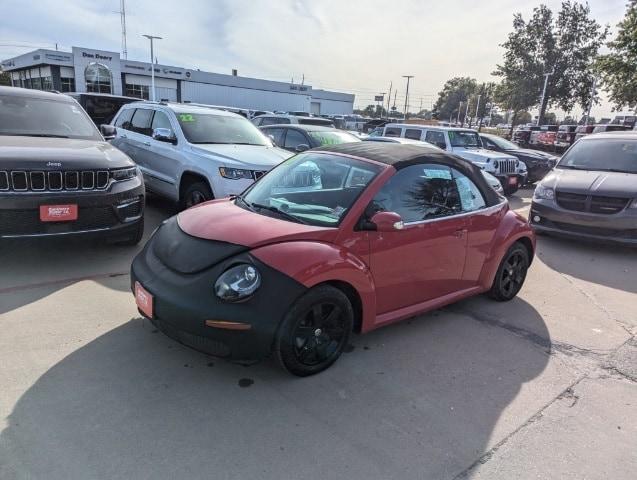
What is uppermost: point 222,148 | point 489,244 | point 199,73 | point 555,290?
point 199,73

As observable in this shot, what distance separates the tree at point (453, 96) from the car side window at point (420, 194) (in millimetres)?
113306

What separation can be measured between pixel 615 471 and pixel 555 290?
3.12 metres

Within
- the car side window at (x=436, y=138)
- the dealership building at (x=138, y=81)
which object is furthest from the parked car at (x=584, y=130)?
the dealership building at (x=138, y=81)

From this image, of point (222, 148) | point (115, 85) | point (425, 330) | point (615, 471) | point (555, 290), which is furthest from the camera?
point (115, 85)

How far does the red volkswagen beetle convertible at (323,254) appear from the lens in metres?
2.78

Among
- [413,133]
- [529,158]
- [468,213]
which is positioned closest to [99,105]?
[413,133]

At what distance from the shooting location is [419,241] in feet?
11.7

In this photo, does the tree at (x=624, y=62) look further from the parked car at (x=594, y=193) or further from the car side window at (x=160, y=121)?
the car side window at (x=160, y=121)

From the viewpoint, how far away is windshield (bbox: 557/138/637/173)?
7453 millimetres

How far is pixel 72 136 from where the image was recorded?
5.59m

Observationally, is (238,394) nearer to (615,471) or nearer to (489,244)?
(615,471)

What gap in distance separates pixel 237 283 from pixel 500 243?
109 inches

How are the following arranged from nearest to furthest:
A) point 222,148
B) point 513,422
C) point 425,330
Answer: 1. point 513,422
2. point 425,330
3. point 222,148

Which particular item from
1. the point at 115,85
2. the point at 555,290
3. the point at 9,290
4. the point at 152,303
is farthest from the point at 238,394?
the point at 115,85
